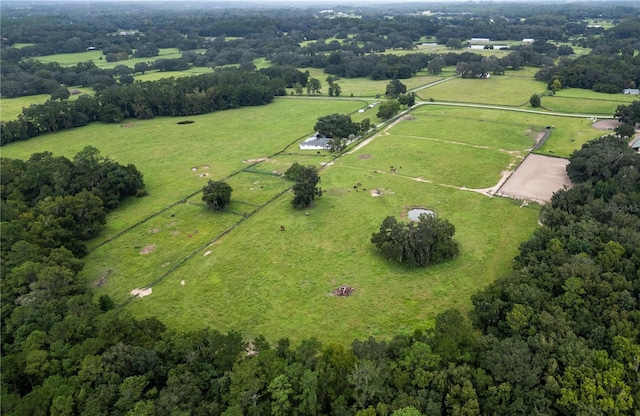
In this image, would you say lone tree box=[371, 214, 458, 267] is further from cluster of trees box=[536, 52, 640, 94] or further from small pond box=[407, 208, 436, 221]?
cluster of trees box=[536, 52, 640, 94]

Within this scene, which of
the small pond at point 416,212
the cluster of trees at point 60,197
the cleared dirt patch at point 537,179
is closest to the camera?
the cluster of trees at point 60,197

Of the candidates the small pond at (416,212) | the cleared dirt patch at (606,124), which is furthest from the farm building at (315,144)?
the cleared dirt patch at (606,124)

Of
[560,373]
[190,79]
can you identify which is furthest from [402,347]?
[190,79]

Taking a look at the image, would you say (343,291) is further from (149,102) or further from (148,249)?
(149,102)

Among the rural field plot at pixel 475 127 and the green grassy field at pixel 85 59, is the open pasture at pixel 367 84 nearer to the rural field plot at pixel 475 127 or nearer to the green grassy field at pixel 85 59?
the rural field plot at pixel 475 127

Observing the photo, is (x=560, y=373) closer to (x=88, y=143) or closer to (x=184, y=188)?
(x=184, y=188)

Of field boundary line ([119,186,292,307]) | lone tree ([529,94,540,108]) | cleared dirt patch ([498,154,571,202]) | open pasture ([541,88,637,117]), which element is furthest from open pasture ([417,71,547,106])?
field boundary line ([119,186,292,307])
